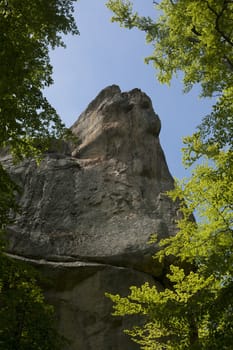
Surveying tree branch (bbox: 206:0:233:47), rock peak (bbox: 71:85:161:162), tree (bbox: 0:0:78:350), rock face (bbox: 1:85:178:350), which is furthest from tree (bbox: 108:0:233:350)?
rock peak (bbox: 71:85:161:162)

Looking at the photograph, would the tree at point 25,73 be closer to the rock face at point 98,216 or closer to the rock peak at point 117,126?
the rock face at point 98,216

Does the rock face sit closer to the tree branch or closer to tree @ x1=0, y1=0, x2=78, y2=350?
tree @ x1=0, y1=0, x2=78, y2=350

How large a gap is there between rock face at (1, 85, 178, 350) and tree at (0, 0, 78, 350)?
7593 mm

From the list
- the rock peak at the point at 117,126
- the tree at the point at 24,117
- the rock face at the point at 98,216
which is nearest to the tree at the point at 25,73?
the tree at the point at 24,117

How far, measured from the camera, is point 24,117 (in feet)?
27.7

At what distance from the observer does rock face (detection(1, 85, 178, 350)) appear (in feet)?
50.6

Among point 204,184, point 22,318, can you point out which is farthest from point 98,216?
point 22,318

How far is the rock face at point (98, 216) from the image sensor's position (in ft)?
50.6

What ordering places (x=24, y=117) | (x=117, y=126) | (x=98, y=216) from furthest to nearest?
(x=117, y=126), (x=98, y=216), (x=24, y=117)

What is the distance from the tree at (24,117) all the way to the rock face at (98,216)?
7.59m

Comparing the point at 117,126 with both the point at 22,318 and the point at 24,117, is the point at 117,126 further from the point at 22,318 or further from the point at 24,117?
the point at 22,318

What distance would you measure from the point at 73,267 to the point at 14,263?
821cm

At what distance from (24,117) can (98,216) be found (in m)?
10.2

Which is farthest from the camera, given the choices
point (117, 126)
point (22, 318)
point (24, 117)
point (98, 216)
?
point (117, 126)
